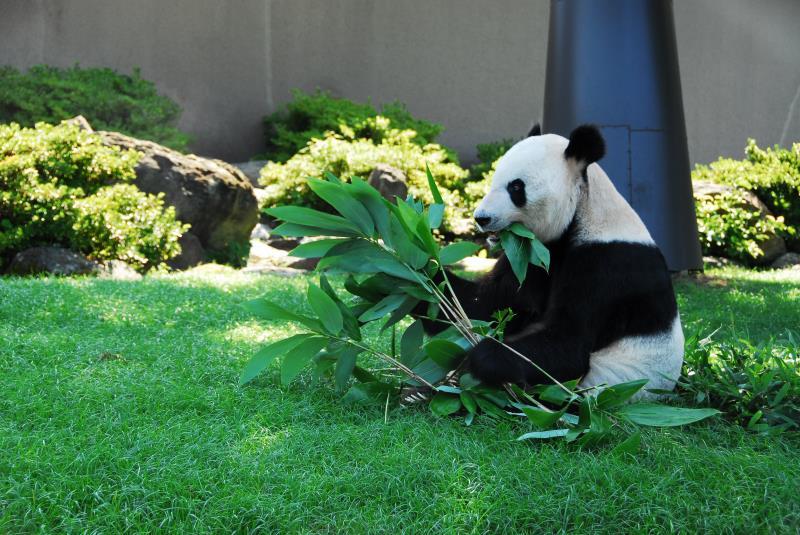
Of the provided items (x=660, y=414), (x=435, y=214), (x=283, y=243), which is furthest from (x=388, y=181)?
(x=660, y=414)

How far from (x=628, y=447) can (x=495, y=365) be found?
52 centimetres

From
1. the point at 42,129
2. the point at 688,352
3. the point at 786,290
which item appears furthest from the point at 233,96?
the point at 688,352

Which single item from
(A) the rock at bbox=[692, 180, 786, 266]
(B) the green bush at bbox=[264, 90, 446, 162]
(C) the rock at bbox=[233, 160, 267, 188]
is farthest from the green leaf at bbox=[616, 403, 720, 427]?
(C) the rock at bbox=[233, 160, 267, 188]

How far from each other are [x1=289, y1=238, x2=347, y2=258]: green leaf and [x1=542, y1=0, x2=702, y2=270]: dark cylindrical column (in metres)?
3.40

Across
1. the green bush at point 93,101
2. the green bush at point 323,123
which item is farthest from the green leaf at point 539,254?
the green bush at point 323,123

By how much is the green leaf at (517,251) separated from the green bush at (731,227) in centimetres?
651

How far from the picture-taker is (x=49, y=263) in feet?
22.9

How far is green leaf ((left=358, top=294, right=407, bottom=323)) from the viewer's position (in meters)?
3.04

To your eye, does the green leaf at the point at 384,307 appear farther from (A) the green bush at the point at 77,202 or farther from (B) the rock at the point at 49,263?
(A) the green bush at the point at 77,202

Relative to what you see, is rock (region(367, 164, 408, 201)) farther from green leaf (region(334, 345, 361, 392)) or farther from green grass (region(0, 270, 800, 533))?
green leaf (region(334, 345, 361, 392))

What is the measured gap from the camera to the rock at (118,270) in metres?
7.06

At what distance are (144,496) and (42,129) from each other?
6685mm

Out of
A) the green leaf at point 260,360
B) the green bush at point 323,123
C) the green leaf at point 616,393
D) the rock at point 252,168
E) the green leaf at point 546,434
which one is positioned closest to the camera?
the green leaf at point 546,434

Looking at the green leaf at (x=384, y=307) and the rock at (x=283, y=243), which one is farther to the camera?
the rock at (x=283, y=243)
